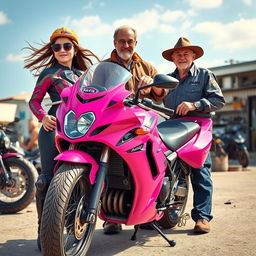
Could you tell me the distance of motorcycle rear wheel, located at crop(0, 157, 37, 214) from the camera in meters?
5.45

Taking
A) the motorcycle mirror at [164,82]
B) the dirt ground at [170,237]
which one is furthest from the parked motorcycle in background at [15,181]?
the motorcycle mirror at [164,82]

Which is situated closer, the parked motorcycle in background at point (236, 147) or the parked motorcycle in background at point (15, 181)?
the parked motorcycle in background at point (15, 181)

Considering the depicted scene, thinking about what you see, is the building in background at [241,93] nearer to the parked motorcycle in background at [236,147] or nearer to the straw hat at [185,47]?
the parked motorcycle in background at [236,147]

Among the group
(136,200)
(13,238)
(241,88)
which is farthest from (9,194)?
(241,88)

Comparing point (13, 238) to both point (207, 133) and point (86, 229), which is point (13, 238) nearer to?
point (86, 229)

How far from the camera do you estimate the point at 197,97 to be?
4.28 metres

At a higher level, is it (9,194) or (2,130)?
(2,130)

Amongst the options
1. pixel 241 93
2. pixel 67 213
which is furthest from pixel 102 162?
pixel 241 93

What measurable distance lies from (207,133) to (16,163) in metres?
2.89

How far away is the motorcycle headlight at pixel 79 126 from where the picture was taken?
2.72 m

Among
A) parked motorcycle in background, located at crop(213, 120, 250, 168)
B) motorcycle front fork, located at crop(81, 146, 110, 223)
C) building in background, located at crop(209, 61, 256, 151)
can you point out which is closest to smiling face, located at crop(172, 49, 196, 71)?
motorcycle front fork, located at crop(81, 146, 110, 223)

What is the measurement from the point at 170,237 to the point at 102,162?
4.58ft

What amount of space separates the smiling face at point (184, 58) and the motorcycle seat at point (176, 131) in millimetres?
695

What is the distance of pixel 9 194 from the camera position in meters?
5.66
